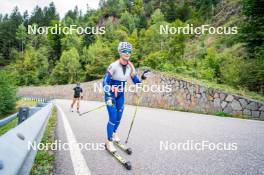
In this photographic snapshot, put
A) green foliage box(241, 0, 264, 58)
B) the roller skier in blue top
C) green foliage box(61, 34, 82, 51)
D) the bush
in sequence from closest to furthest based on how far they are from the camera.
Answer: the roller skier in blue top < green foliage box(241, 0, 264, 58) < the bush < green foliage box(61, 34, 82, 51)

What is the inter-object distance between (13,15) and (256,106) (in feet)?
458

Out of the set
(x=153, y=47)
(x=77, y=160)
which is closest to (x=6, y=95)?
(x=77, y=160)

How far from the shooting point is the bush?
92.2 feet

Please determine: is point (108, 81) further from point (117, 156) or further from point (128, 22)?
point (128, 22)

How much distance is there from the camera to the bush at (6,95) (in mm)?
28109

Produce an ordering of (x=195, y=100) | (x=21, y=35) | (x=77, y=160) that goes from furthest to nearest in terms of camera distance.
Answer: (x=21, y=35) < (x=195, y=100) < (x=77, y=160)

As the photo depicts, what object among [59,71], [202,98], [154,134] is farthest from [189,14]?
[154,134]

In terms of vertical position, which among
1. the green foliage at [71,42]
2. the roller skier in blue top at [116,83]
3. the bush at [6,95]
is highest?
the green foliage at [71,42]

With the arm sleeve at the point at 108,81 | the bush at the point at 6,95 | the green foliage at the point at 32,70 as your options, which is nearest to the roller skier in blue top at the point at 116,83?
the arm sleeve at the point at 108,81

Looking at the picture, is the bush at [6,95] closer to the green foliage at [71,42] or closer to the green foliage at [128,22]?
the green foliage at [71,42]

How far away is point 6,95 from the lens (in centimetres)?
2970

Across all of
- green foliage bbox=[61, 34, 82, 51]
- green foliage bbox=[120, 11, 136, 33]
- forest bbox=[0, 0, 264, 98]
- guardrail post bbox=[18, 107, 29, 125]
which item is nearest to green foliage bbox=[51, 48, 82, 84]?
Result: forest bbox=[0, 0, 264, 98]

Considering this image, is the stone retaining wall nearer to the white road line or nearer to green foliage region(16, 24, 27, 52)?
the white road line

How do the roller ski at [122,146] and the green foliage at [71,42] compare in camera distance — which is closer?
the roller ski at [122,146]
